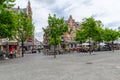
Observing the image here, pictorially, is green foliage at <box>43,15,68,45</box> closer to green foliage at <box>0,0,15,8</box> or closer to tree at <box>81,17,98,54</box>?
tree at <box>81,17,98,54</box>

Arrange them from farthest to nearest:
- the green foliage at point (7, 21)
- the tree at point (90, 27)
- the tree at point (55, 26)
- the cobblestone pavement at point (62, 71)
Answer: the tree at point (90, 27), the tree at point (55, 26), the green foliage at point (7, 21), the cobblestone pavement at point (62, 71)

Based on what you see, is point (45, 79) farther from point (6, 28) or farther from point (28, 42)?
point (28, 42)

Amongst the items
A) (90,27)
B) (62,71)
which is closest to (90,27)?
(90,27)

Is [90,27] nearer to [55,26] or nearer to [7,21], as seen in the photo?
[55,26]

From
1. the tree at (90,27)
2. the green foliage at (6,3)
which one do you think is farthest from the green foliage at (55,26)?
the green foliage at (6,3)

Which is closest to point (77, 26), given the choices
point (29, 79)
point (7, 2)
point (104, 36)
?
point (104, 36)

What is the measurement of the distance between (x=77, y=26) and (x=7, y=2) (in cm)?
8377

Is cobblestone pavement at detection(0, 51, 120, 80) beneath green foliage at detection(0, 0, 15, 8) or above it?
beneath

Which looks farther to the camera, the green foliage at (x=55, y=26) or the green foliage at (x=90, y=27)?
the green foliage at (x=90, y=27)

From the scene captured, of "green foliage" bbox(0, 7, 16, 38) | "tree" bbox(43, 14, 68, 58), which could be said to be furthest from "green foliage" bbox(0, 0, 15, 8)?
"tree" bbox(43, 14, 68, 58)

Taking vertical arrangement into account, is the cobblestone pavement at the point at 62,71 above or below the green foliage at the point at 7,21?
below

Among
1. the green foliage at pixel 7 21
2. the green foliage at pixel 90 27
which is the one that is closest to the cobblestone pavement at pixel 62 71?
the green foliage at pixel 7 21

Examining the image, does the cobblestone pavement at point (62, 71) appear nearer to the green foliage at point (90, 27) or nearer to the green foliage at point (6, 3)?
the green foliage at point (6, 3)

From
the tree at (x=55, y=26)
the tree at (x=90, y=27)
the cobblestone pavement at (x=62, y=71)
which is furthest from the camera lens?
the tree at (x=90, y=27)
